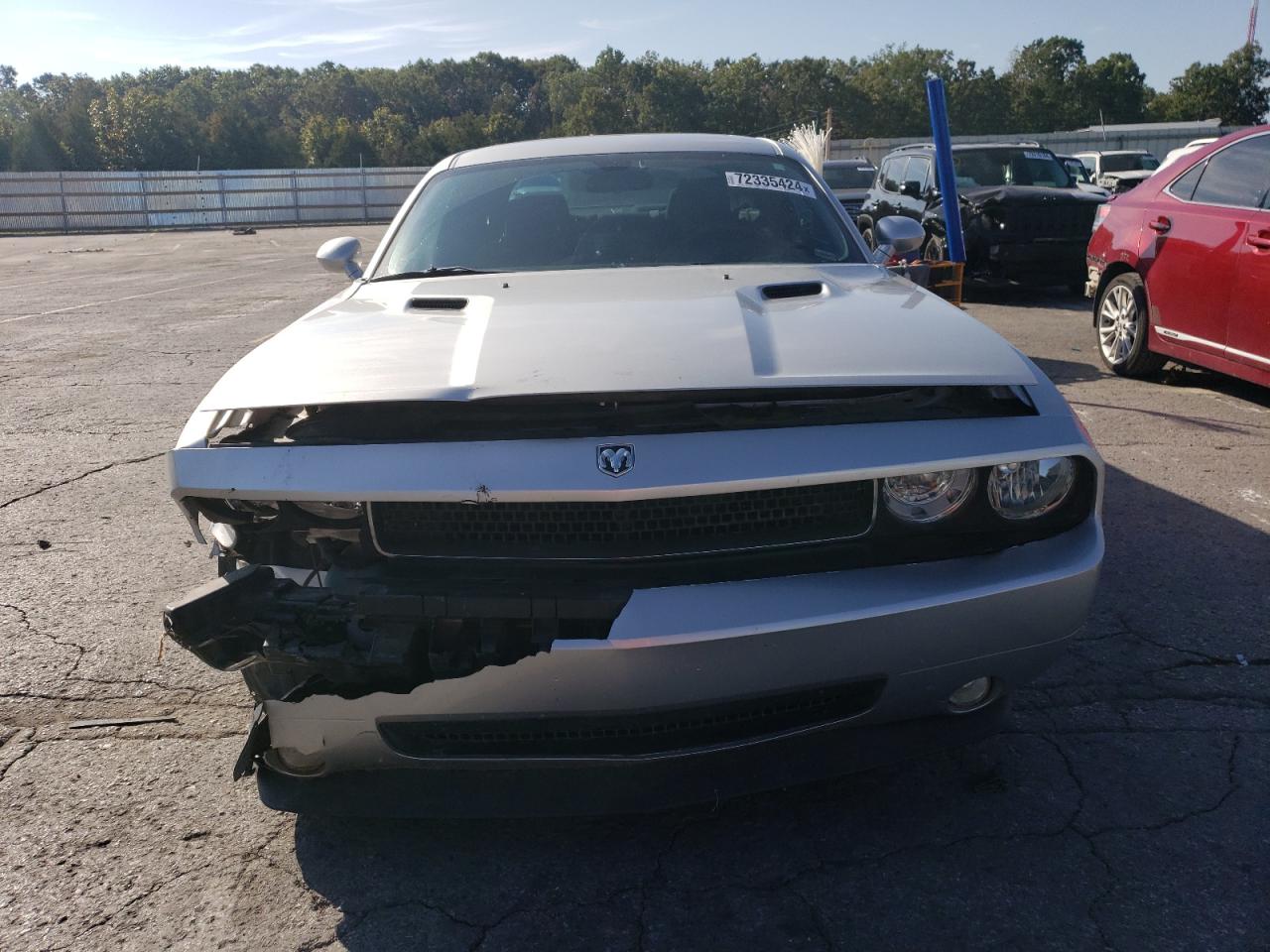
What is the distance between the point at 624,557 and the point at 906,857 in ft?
3.08

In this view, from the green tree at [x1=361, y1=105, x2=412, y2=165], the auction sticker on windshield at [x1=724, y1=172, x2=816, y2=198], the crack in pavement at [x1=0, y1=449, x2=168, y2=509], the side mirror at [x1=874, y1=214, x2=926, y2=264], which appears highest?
the green tree at [x1=361, y1=105, x2=412, y2=165]

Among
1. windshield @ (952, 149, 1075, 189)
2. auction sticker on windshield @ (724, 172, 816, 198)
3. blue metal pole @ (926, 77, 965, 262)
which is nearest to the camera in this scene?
auction sticker on windshield @ (724, 172, 816, 198)

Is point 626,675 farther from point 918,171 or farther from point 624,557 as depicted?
point 918,171

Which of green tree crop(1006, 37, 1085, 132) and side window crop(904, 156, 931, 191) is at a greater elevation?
green tree crop(1006, 37, 1085, 132)

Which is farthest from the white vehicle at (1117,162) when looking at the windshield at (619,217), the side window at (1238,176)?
the windshield at (619,217)

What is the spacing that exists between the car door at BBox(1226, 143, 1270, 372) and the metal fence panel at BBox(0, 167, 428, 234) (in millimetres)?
35688

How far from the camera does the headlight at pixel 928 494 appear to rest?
227cm

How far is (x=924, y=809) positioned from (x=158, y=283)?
17116mm

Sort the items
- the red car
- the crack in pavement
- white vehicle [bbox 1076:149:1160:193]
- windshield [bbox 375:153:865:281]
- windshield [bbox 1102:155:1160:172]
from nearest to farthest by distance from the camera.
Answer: windshield [bbox 375:153:865:281] < the crack in pavement < the red car < white vehicle [bbox 1076:149:1160:193] < windshield [bbox 1102:155:1160:172]

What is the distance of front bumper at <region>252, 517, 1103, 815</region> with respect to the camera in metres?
2.07

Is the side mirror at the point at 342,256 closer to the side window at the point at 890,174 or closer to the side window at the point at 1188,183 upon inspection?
the side window at the point at 1188,183

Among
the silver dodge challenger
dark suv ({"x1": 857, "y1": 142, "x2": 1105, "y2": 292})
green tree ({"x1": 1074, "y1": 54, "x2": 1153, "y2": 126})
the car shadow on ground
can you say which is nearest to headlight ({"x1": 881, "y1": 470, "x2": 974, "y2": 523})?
the silver dodge challenger

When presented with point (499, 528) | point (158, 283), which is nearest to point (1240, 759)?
point (499, 528)

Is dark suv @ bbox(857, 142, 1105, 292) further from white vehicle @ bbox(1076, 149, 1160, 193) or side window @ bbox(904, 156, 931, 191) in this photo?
white vehicle @ bbox(1076, 149, 1160, 193)
